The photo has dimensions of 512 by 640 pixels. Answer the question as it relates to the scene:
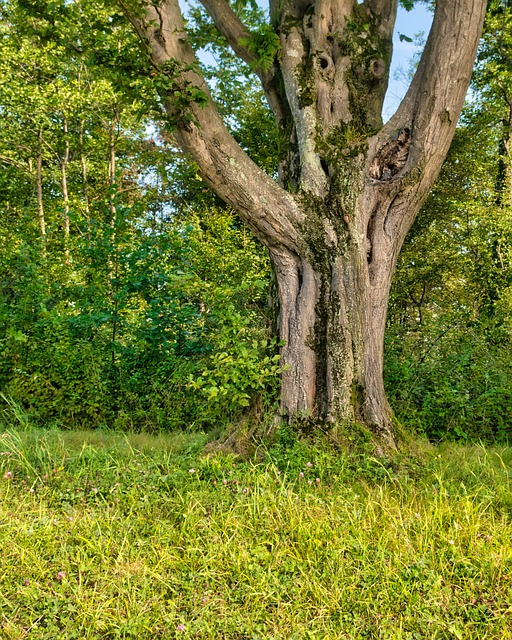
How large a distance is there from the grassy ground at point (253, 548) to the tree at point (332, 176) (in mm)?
850

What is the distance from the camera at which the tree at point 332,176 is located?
13.8 ft

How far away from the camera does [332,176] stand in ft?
14.7

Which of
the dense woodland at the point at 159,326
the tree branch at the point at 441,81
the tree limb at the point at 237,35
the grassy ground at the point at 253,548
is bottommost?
the grassy ground at the point at 253,548

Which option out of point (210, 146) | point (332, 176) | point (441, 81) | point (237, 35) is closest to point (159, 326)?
point (210, 146)

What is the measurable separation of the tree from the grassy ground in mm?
850

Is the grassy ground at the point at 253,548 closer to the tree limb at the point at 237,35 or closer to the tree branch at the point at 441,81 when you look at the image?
the tree branch at the point at 441,81

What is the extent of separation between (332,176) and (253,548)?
3163mm

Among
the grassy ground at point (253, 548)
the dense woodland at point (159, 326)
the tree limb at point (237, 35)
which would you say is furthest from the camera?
the tree limb at point (237, 35)

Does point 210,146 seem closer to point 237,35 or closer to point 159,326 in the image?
point 237,35

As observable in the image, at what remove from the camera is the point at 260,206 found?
430 centimetres

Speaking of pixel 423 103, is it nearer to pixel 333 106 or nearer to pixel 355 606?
pixel 333 106

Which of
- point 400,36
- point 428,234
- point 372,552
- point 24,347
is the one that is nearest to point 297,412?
point 372,552

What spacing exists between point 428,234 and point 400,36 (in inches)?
351

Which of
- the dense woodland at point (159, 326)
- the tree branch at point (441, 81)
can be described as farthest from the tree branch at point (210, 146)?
the tree branch at point (441, 81)
